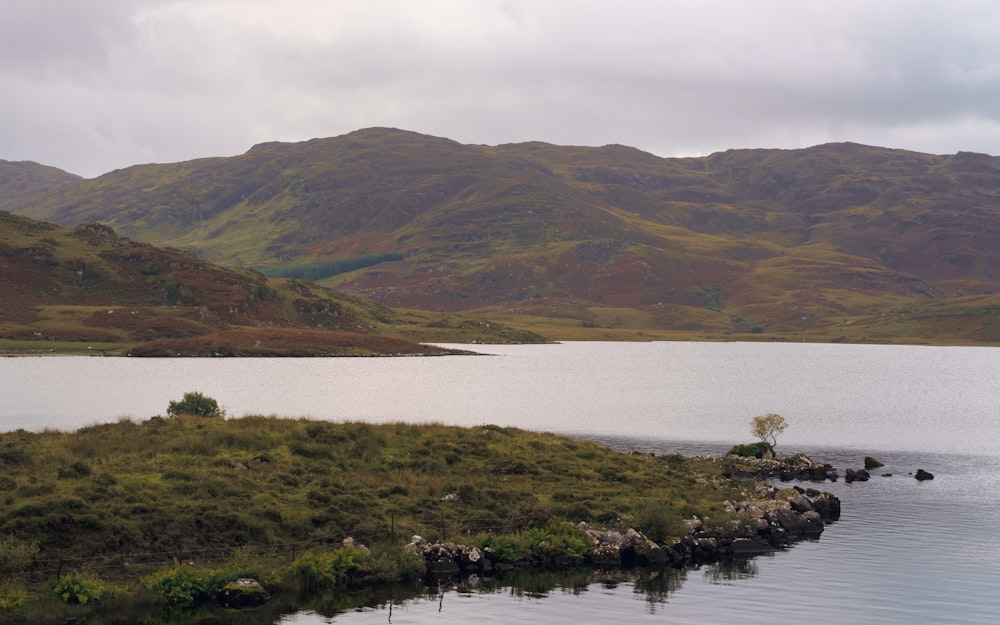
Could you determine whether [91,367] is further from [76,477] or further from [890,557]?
[890,557]

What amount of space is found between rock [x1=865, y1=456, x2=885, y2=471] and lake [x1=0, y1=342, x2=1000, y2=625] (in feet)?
3.28

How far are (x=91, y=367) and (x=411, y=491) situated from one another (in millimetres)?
116468

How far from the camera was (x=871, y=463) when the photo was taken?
7931 centimetres

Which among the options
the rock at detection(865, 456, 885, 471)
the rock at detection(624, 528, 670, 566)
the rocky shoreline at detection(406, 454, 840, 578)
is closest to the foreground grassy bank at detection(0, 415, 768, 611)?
the rocky shoreline at detection(406, 454, 840, 578)

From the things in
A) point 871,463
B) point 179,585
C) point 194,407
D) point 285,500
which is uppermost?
point 194,407

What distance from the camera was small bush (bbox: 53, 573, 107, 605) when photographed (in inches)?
1351

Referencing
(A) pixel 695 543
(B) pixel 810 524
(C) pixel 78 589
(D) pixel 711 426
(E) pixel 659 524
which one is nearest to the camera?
(C) pixel 78 589

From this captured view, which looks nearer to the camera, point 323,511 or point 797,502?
point 323,511

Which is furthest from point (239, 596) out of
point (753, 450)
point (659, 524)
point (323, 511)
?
point (753, 450)

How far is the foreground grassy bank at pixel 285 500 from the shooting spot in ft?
124

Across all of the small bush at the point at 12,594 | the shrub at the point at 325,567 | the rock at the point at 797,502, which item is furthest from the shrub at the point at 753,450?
the small bush at the point at 12,594

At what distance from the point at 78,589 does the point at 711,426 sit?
80031 millimetres

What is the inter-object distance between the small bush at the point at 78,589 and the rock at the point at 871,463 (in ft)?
207

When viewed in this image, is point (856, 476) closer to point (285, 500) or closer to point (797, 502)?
point (797, 502)
